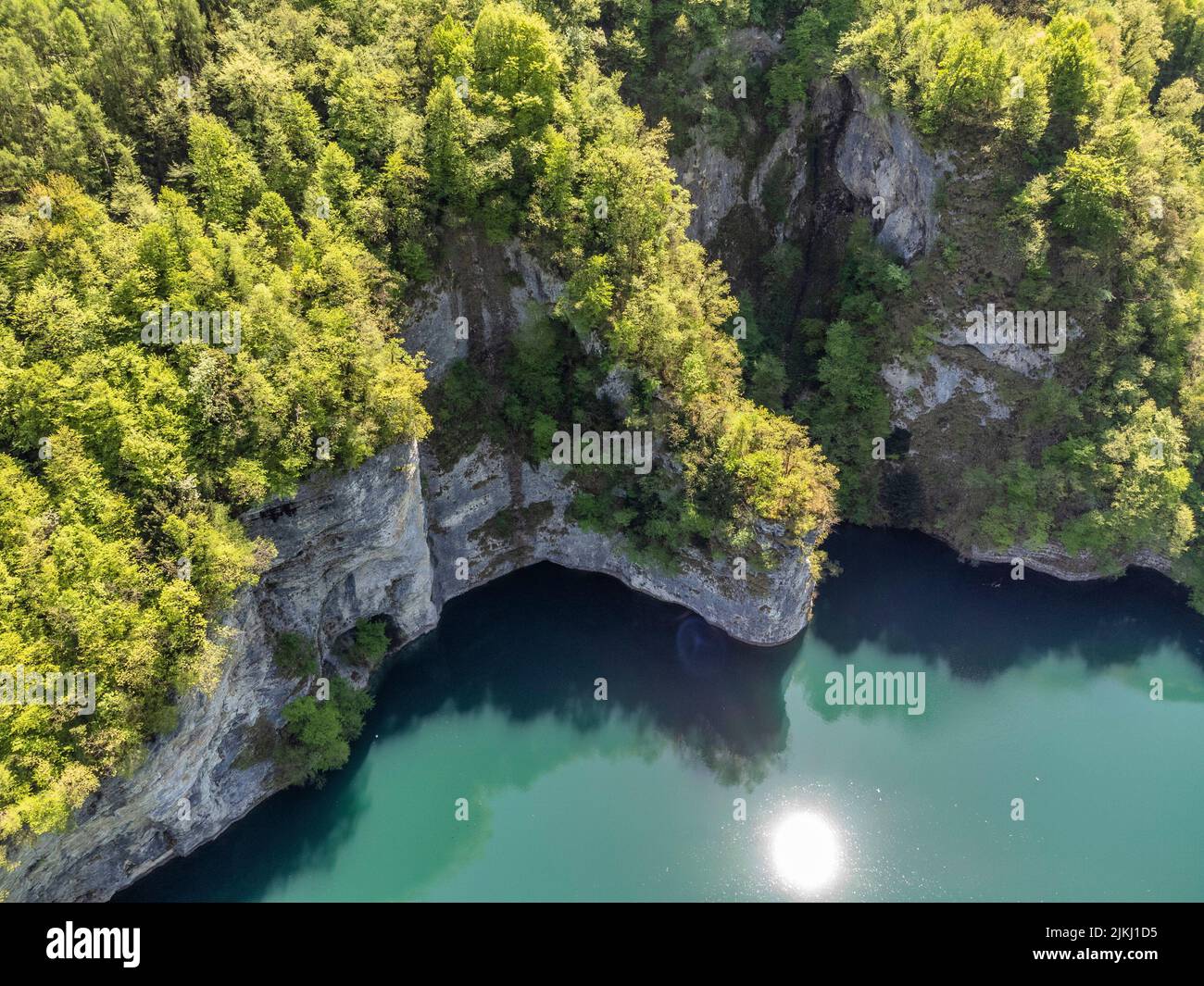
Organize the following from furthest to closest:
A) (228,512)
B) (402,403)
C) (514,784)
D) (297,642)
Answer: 1. (514,784)
2. (297,642)
3. (402,403)
4. (228,512)

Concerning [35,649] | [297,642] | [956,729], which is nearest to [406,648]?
[297,642]

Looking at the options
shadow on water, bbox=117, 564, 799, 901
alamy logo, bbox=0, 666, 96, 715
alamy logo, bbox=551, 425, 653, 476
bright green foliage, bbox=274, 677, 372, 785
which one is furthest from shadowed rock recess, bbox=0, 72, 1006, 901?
alamy logo, bbox=0, 666, 96, 715

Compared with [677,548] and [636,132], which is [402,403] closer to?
[677,548]

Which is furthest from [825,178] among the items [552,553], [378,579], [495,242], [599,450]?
[378,579]

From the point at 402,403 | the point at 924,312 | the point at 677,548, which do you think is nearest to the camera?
the point at 402,403

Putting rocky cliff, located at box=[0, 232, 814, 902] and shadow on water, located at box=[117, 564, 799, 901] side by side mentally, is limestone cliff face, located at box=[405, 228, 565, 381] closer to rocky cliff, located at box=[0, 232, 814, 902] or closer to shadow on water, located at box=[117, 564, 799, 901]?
rocky cliff, located at box=[0, 232, 814, 902]

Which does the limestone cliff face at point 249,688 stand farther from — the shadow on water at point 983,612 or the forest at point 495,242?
the shadow on water at point 983,612

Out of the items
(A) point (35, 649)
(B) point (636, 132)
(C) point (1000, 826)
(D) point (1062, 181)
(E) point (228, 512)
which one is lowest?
(C) point (1000, 826)
